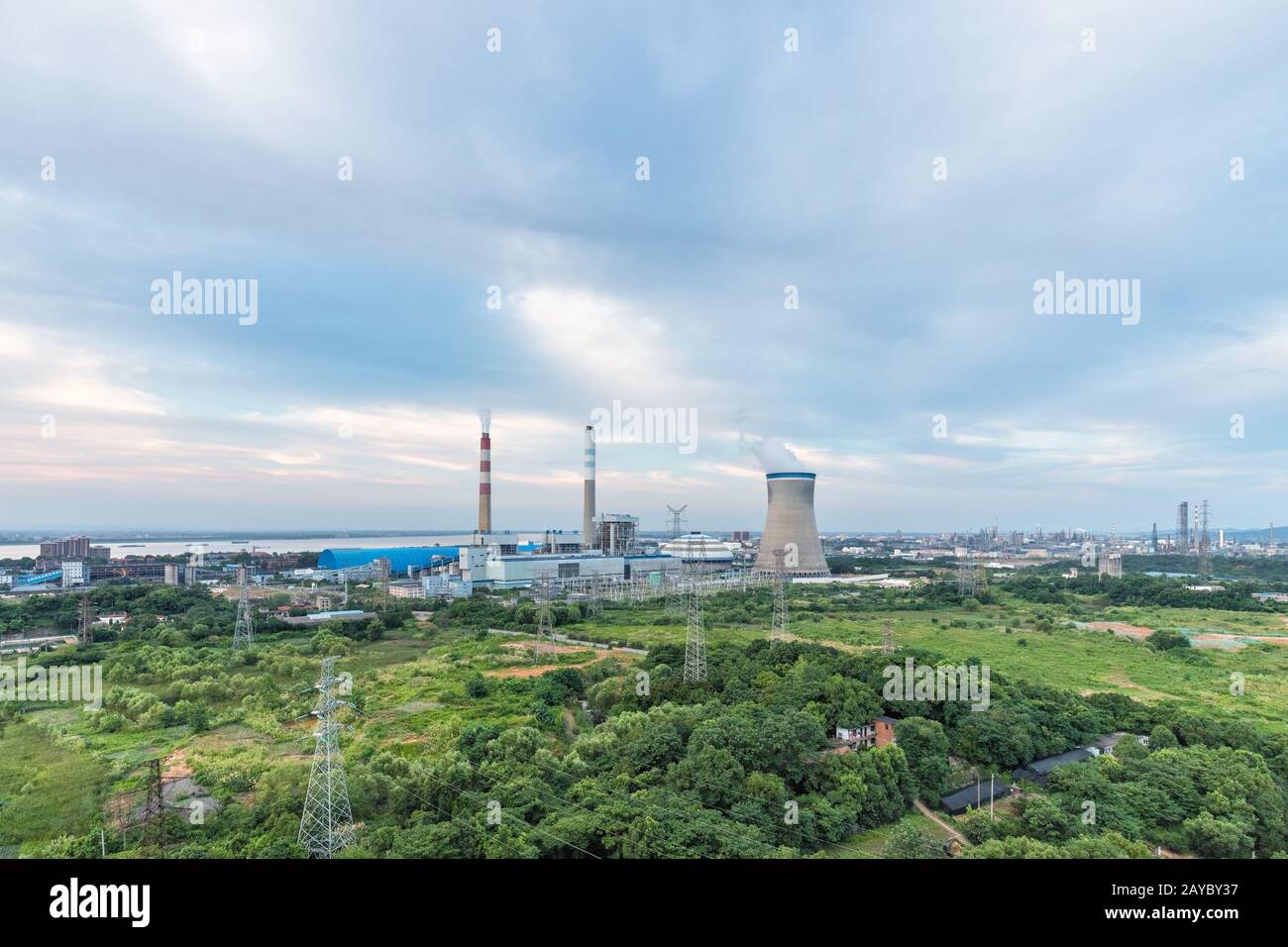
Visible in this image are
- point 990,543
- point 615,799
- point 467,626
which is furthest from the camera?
point 990,543

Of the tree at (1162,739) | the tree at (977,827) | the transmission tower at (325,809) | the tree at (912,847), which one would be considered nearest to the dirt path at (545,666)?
the transmission tower at (325,809)

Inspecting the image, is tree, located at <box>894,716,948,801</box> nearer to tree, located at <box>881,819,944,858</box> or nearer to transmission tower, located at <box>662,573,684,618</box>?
A: tree, located at <box>881,819,944,858</box>

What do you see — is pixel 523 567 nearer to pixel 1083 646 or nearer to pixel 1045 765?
pixel 1083 646

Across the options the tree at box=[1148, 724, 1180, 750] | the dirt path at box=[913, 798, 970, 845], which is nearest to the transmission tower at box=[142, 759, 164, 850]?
the dirt path at box=[913, 798, 970, 845]

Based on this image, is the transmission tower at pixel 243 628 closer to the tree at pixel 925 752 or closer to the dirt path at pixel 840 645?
the dirt path at pixel 840 645
